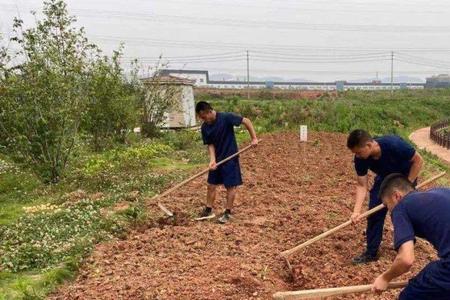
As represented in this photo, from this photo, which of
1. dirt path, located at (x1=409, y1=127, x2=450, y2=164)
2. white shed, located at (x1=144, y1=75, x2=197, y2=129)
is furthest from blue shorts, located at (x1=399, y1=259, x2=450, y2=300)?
white shed, located at (x1=144, y1=75, x2=197, y2=129)

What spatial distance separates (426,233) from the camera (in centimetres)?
315

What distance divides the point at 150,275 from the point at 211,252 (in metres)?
0.93

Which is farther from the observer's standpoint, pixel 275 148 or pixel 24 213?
pixel 275 148

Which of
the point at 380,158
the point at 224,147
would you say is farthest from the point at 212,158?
the point at 380,158

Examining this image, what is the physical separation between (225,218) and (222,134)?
3.73 feet

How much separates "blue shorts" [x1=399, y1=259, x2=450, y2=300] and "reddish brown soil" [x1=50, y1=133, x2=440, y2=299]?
146 centimetres

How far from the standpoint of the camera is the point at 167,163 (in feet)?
41.5

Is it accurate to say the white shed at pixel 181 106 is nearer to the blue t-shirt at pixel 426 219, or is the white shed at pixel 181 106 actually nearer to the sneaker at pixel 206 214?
the sneaker at pixel 206 214

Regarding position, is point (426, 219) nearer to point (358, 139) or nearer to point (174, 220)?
point (358, 139)

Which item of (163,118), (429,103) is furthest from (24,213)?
(429,103)

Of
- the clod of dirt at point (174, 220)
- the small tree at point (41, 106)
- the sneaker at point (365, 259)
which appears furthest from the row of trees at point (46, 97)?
the sneaker at point (365, 259)

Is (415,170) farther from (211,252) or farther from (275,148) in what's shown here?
(275,148)

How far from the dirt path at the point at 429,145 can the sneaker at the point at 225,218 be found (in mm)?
10438

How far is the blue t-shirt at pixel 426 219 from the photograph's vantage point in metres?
3.08
